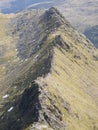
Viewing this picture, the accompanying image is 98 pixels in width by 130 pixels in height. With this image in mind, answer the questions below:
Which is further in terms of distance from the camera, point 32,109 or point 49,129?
point 32,109

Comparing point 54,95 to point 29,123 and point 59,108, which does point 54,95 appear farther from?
point 29,123

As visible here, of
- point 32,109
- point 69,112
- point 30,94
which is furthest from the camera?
point 69,112

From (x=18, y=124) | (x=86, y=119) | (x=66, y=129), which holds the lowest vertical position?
(x=86, y=119)

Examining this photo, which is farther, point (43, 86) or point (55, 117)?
point (43, 86)

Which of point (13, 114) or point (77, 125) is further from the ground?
point (13, 114)

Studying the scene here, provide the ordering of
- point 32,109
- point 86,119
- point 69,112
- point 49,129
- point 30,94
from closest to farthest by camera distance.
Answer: point 49,129
point 32,109
point 30,94
point 69,112
point 86,119

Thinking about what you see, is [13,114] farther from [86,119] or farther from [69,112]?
[86,119]

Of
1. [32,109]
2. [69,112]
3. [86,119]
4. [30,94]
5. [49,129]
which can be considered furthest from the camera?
[86,119]

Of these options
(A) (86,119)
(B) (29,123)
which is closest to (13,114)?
(B) (29,123)

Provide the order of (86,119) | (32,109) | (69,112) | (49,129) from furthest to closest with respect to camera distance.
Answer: (86,119)
(69,112)
(32,109)
(49,129)
